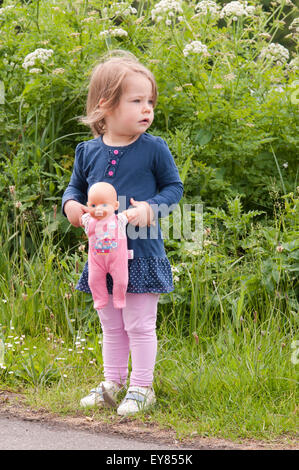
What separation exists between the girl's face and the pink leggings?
2.51 feet

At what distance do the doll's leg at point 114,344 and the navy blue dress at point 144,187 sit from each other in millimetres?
166

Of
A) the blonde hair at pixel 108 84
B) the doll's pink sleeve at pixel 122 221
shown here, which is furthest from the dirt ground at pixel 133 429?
the blonde hair at pixel 108 84

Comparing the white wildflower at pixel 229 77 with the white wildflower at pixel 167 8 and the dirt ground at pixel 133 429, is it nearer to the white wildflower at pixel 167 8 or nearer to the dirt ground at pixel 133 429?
the white wildflower at pixel 167 8

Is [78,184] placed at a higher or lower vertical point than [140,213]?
higher

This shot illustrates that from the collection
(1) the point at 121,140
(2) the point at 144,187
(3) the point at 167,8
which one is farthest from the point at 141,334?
(3) the point at 167,8

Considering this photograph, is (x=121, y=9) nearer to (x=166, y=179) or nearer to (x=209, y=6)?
(x=209, y=6)

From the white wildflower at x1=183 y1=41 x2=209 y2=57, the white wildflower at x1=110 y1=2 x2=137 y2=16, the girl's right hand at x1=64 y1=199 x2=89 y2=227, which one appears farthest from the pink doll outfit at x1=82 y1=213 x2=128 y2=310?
the white wildflower at x1=110 y1=2 x2=137 y2=16

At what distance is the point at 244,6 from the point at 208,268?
2.17m

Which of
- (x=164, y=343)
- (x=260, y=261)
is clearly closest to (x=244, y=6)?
(x=260, y=261)

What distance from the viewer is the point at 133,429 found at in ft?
10.1

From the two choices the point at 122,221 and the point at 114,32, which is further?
the point at 114,32

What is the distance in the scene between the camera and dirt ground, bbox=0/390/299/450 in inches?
114

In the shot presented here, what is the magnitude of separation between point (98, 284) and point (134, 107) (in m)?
0.81

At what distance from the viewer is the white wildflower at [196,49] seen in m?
4.71
